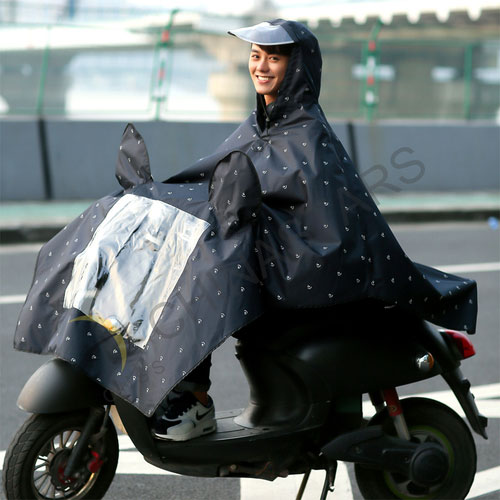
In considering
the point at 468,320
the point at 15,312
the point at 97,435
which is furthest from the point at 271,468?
the point at 15,312

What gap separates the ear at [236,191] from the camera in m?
3.42

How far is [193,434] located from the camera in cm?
364

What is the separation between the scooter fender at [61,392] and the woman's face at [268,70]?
3.79ft

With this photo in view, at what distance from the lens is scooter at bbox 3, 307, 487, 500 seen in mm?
3561

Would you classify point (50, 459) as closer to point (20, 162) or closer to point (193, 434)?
point (193, 434)

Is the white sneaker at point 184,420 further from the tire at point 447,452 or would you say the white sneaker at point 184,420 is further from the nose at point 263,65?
the nose at point 263,65

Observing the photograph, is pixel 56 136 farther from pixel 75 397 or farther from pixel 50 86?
pixel 75 397

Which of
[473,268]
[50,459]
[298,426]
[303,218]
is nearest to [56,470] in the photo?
[50,459]

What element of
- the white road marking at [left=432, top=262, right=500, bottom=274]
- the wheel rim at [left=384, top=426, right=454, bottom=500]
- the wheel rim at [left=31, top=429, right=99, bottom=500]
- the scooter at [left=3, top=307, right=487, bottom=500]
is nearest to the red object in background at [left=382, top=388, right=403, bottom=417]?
the scooter at [left=3, top=307, right=487, bottom=500]

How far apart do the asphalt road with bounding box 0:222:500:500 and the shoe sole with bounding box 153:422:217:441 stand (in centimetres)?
67

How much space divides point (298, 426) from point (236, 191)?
858mm

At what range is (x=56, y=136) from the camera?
12.3m

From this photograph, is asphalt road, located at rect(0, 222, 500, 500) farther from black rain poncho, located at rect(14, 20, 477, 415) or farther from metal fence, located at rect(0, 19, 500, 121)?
metal fence, located at rect(0, 19, 500, 121)

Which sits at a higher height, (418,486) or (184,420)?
(184,420)
